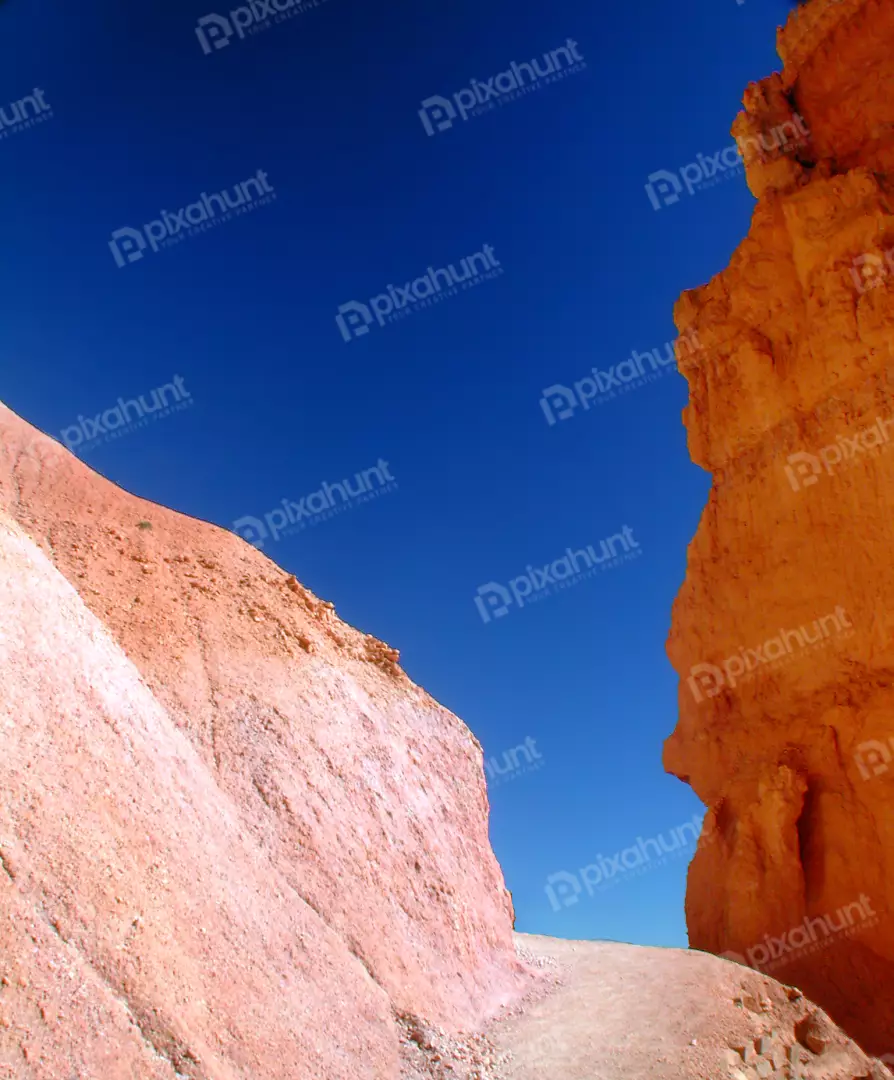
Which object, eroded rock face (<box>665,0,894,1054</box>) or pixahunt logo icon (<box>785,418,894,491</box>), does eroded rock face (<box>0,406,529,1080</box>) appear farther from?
pixahunt logo icon (<box>785,418,894,491</box>)

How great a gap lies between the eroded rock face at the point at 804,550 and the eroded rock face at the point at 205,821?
6319 millimetres

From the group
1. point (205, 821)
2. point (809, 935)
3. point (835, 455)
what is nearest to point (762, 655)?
point (835, 455)

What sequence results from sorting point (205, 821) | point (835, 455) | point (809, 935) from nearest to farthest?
point (205, 821)
point (809, 935)
point (835, 455)

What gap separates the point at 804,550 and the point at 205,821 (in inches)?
612

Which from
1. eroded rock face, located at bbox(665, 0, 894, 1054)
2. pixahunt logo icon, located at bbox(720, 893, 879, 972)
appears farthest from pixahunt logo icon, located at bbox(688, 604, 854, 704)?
pixahunt logo icon, located at bbox(720, 893, 879, 972)

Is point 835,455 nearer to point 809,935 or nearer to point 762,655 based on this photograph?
point 762,655

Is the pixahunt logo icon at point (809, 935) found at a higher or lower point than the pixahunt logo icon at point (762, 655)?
lower

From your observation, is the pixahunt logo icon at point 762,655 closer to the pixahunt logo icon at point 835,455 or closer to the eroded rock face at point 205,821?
the pixahunt logo icon at point 835,455

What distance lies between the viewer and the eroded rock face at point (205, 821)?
22.2 feet

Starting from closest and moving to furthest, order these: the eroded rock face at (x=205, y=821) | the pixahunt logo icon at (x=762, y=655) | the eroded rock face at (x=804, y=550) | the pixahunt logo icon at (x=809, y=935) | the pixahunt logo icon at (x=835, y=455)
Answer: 1. the eroded rock face at (x=205, y=821)
2. the pixahunt logo icon at (x=809, y=935)
3. the eroded rock face at (x=804, y=550)
4. the pixahunt logo icon at (x=835, y=455)
5. the pixahunt logo icon at (x=762, y=655)

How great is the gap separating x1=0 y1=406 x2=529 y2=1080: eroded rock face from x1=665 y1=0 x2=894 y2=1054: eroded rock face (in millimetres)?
6319

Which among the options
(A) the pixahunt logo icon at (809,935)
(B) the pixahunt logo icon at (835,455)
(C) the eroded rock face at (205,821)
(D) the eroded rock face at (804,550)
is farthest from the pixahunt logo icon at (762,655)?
(C) the eroded rock face at (205,821)

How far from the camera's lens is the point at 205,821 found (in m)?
9.97

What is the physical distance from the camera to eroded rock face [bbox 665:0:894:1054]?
16891 millimetres
